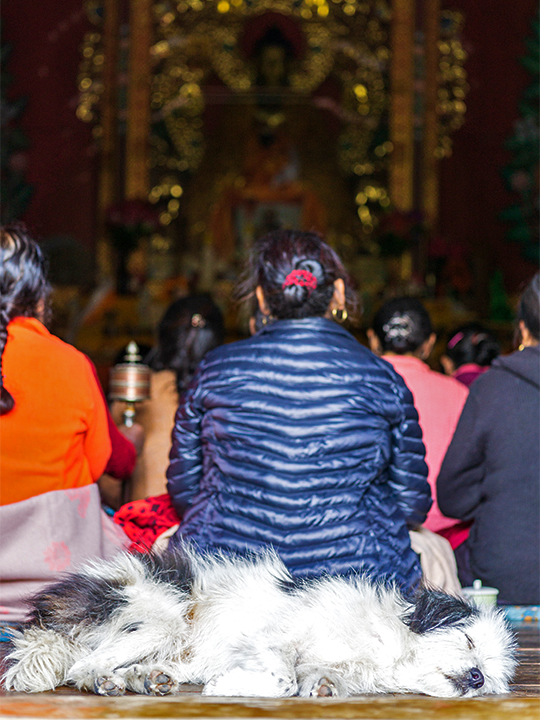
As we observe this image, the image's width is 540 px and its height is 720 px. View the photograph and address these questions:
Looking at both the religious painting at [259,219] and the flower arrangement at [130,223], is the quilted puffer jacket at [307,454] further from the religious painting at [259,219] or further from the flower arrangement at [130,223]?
the religious painting at [259,219]

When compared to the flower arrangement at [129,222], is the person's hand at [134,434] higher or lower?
lower

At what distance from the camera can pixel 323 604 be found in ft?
4.39

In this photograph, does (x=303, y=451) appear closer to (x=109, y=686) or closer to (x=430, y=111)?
(x=109, y=686)

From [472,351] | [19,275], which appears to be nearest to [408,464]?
[19,275]

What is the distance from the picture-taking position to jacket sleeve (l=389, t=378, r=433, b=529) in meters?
1.85

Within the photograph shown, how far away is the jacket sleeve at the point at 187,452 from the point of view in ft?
6.27

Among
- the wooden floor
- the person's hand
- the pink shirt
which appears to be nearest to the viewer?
the wooden floor

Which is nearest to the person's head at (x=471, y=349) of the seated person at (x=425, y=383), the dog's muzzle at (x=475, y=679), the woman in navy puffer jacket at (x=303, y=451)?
the seated person at (x=425, y=383)

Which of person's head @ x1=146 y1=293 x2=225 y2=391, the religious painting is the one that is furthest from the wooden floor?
the religious painting

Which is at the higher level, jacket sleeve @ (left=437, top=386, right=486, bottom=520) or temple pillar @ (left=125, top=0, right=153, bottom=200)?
temple pillar @ (left=125, top=0, right=153, bottom=200)

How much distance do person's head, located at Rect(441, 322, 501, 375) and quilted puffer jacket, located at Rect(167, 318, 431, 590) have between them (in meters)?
1.66

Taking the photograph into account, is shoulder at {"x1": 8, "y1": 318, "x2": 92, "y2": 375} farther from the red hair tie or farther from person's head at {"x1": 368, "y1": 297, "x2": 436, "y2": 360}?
person's head at {"x1": 368, "y1": 297, "x2": 436, "y2": 360}

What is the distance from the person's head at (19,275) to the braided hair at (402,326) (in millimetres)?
1261

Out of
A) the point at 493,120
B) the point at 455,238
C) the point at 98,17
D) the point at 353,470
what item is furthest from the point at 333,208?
the point at 353,470
